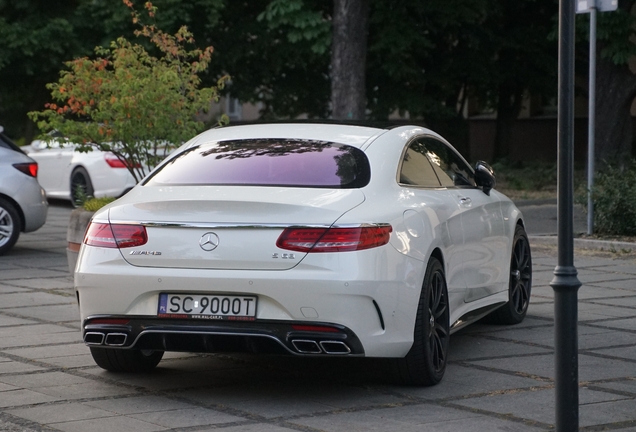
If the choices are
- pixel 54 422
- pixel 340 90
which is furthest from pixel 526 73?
pixel 54 422

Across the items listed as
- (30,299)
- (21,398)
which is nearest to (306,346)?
(21,398)

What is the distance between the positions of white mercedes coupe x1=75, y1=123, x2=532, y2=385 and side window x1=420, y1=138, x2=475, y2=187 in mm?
587

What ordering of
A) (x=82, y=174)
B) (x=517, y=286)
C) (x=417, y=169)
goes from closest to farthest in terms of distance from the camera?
(x=417, y=169), (x=517, y=286), (x=82, y=174)

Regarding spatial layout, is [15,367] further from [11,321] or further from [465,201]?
[465,201]

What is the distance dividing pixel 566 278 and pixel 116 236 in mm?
2465

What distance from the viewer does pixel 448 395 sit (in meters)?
6.19

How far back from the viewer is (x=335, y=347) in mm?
5828

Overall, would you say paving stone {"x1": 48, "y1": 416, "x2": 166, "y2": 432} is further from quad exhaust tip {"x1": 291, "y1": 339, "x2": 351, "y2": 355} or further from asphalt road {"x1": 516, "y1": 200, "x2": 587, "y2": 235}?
asphalt road {"x1": 516, "y1": 200, "x2": 587, "y2": 235}

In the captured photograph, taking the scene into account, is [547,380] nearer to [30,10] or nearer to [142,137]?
[142,137]

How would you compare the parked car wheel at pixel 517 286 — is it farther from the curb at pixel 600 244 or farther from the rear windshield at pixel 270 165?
the curb at pixel 600 244

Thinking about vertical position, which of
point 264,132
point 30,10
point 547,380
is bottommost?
point 547,380

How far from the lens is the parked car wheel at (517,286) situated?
28.1 ft

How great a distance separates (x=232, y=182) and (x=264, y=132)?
0.75 meters

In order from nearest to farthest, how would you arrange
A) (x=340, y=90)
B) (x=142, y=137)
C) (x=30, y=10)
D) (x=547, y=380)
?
1. (x=547, y=380)
2. (x=142, y=137)
3. (x=340, y=90)
4. (x=30, y=10)
